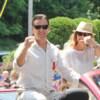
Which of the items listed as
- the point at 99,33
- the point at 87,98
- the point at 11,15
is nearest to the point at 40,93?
A: the point at 87,98

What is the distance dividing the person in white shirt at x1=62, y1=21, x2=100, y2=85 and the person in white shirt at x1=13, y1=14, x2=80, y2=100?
0.87 metres

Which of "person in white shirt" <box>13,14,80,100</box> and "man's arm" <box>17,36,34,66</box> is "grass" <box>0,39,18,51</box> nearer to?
"person in white shirt" <box>13,14,80,100</box>

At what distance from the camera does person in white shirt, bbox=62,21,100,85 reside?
233 inches

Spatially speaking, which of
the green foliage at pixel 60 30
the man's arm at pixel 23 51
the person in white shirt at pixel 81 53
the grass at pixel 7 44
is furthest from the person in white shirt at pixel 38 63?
the grass at pixel 7 44

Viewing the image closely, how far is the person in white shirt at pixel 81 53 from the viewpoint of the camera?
593cm

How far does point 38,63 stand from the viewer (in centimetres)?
494

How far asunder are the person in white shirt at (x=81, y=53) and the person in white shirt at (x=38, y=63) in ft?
2.86

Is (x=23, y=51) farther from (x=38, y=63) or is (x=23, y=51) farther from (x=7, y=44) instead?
(x=7, y=44)

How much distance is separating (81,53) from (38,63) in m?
1.24

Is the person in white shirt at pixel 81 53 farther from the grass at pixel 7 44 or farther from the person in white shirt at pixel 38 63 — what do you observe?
the grass at pixel 7 44

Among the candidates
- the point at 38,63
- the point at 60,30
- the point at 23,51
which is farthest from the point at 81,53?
the point at 60,30

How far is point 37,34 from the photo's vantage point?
198 inches

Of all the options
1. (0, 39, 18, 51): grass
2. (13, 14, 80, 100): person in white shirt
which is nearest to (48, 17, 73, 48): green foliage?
(13, 14, 80, 100): person in white shirt

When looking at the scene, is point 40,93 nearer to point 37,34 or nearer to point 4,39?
point 37,34
